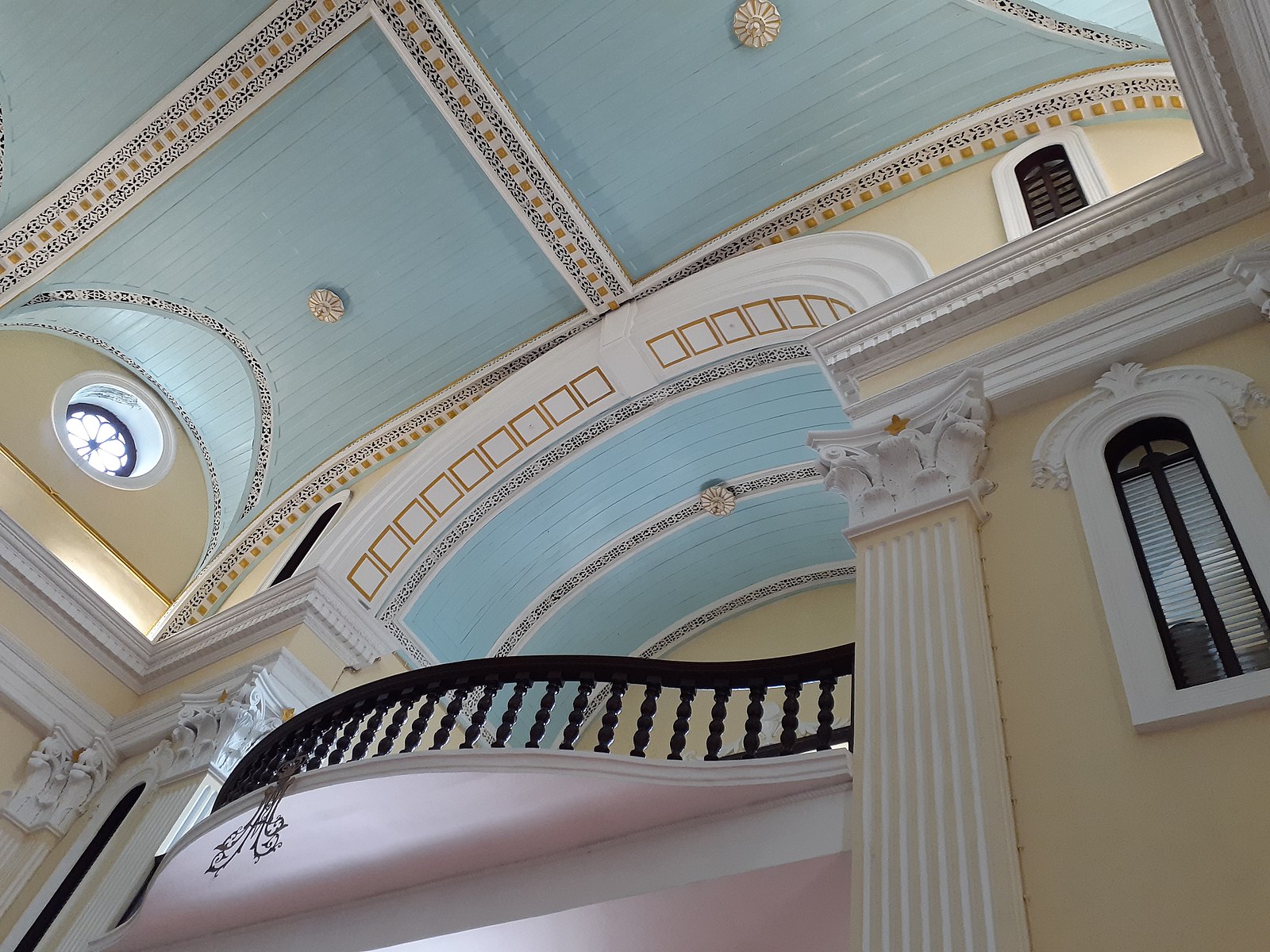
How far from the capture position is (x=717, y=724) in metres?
5.27

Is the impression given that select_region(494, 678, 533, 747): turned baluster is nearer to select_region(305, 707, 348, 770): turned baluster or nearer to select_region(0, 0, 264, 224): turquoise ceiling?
select_region(305, 707, 348, 770): turned baluster

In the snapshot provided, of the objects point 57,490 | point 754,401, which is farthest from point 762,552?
point 57,490

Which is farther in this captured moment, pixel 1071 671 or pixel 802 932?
pixel 802 932

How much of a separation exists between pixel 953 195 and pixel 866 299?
4.47 feet

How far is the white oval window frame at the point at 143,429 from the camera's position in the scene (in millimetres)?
10141

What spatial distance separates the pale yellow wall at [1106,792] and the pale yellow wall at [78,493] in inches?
330

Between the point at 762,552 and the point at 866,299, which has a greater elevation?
the point at 762,552

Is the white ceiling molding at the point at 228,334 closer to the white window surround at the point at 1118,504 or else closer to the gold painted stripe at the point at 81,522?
the gold painted stripe at the point at 81,522

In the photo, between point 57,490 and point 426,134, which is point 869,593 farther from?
point 57,490

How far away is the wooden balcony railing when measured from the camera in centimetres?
526

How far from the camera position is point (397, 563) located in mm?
9828

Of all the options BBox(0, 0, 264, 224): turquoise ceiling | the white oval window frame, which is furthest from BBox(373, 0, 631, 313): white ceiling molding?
the white oval window frame

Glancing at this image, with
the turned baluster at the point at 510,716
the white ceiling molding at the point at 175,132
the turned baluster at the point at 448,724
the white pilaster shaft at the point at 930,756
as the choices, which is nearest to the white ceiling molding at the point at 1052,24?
the white pilaster shaft at the point at 930,756

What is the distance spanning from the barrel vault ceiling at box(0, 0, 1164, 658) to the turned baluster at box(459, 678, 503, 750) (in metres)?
3.86
